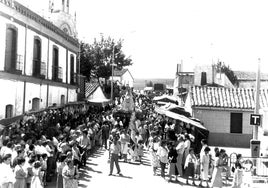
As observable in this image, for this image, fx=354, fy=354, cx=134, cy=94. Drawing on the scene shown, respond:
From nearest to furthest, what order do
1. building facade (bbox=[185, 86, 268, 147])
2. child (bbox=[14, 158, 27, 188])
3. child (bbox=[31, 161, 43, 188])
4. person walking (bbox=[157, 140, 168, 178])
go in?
child (bbox=[14, 158, 27, 188]) < child (bbox=[31, 161, 43, 188]) < person walking (bbox=[157, 140, 168, 178]) < building facade (bbox=[185, 86, 268, 147])

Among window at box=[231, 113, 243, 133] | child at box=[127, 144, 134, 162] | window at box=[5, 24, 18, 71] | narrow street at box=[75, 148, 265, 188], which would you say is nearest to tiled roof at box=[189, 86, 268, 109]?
window at box=[231, 113, 243, 133]

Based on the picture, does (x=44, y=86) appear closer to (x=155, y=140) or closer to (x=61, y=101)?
(x=61, y=101)

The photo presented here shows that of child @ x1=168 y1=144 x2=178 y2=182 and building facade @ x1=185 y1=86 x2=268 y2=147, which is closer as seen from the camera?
child @ x1=168 y1=144 x2=178 y2=182

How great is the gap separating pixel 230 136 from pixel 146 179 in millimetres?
11608

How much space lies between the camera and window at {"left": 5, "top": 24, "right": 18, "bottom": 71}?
62.0ft

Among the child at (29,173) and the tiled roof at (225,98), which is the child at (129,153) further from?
the tiled roof at (225,98)

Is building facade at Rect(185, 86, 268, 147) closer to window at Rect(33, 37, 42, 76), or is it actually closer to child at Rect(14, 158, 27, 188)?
window at Rect(33, 37, 42, 76)

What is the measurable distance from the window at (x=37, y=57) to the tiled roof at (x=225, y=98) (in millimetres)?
10384

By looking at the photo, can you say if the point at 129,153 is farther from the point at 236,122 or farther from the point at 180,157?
the point at 236,122

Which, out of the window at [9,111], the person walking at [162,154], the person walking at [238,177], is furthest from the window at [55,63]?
the person walking at [238,177]

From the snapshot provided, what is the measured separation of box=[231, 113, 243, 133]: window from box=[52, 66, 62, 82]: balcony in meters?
13.0

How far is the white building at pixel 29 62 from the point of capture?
18344mm

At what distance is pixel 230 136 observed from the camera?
2381 cm

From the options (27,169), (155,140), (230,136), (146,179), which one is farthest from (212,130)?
(27,169)
